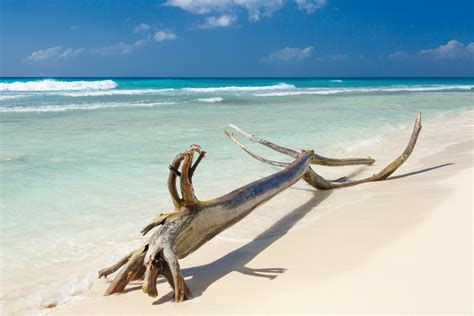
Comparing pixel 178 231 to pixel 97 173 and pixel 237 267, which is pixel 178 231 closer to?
pixel 237 267

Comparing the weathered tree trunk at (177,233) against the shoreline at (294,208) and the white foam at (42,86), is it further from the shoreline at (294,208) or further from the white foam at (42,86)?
the white foam at (42,86)

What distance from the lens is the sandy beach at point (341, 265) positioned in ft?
8.95

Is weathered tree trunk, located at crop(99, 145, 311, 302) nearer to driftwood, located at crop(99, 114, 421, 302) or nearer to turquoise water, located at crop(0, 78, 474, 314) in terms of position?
driftwood, located at crop(99, 114, 421, 302)

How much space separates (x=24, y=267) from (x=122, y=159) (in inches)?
165

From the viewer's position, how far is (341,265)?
325 centimetres

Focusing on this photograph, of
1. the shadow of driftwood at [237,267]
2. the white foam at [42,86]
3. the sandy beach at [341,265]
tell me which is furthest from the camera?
the white foam at [42,86]

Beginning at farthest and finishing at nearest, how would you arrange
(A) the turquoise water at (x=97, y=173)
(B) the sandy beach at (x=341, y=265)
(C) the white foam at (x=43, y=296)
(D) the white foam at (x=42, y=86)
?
(D) the white foam at (x=42, y=86), (A) the turquoise water at (x=97, y=173), (C) the white foam at (x=43, y=296), (B) the sandy beach at (x=341, y=265)

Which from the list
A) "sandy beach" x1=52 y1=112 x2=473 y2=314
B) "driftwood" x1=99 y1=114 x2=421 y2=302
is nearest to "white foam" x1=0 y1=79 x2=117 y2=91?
"sandy beach" x1=52 y1=112 x2=473 y2=314

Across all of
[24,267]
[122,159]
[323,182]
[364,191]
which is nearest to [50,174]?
[122,159]

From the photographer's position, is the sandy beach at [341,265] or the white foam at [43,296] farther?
the white foam at [43,296]

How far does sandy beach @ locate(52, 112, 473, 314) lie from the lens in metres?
2.73

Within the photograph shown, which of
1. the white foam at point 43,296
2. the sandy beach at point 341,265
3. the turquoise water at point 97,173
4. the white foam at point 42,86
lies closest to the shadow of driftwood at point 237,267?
the sandy beach at point 341,265

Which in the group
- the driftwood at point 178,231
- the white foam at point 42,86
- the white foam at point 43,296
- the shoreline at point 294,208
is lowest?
the white foam at point 43,296

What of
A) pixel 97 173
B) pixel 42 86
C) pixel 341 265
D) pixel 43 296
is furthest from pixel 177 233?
pixel 42 86
